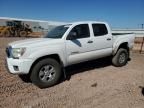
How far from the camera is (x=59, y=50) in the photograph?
659 centimetres

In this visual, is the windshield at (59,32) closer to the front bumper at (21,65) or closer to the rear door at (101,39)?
the rear door at (101,39)

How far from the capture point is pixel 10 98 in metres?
5.49

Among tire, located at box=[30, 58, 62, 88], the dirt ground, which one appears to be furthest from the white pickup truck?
the dirt ground

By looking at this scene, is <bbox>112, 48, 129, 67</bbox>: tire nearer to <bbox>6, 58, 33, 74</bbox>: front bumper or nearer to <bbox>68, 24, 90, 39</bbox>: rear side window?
<bbox>68, 24, 90, 39</bbox>: rear side window

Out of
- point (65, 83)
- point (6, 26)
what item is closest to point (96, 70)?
point (65, 83)

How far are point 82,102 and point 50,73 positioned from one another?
1.63 m

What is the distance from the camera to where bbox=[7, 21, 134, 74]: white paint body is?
6.03 m

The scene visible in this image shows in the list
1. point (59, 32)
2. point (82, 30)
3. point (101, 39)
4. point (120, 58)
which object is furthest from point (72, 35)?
point (120, 58)

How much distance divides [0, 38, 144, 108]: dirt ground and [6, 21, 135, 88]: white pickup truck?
46cm

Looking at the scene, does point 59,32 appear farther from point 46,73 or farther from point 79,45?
point 46,73

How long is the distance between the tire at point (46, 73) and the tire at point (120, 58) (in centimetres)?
304

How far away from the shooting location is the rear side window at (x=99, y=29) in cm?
790

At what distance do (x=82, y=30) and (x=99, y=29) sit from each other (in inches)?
35.6

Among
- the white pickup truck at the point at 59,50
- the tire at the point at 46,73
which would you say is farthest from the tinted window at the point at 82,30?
the tire at the point at 46,73
